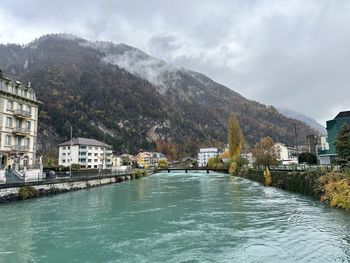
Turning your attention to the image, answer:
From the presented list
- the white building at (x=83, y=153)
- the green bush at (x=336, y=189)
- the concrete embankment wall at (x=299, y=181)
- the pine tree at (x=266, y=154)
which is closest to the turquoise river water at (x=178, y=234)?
the green bush at (x=336, y=189)

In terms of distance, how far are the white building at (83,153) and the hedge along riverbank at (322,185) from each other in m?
83.0

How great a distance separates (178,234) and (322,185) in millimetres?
18734

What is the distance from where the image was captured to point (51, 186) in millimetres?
41438

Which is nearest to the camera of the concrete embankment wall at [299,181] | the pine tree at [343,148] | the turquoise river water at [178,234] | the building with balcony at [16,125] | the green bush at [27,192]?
the turquoise river water at [178,234]

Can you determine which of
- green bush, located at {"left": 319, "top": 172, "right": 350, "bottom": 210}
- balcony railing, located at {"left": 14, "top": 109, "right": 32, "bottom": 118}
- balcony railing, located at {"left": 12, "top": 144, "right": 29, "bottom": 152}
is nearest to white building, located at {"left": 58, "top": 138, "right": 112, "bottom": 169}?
balcony railing, located at {"left": 12, "top": 144, "right": 29, "bottom": 152}

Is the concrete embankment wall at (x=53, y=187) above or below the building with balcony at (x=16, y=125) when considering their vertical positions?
below

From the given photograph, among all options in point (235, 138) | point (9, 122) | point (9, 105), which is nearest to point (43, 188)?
point (9, 122)

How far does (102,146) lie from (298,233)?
120 m

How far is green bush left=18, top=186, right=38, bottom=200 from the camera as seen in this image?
34344mm

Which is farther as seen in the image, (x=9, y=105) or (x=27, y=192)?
(x=9, y=105)

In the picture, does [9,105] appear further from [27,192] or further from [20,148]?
[27,192]

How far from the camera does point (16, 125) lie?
49.7 meters

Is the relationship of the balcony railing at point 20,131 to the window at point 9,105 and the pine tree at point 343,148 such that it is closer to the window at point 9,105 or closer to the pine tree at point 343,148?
the window at point 9,105

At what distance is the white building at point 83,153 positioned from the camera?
118 m
